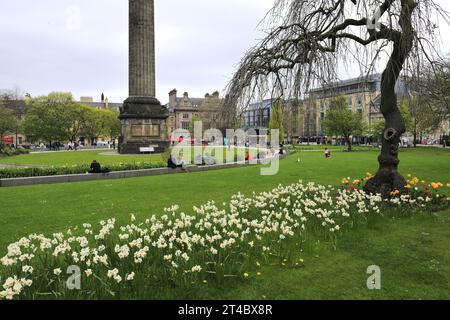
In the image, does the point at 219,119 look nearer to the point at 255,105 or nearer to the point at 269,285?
the point at 255,105

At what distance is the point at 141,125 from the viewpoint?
37250mm

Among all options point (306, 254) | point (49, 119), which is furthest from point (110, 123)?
point (306, 254)

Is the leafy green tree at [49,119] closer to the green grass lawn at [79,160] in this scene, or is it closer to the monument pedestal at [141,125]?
the green grass lawn at [79,160]

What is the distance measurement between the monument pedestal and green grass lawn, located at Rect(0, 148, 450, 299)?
73.4ft

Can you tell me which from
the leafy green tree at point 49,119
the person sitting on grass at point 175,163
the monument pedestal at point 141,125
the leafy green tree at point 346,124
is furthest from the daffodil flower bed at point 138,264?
the leafy green tree at point 49,119

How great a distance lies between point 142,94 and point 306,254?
111 ft

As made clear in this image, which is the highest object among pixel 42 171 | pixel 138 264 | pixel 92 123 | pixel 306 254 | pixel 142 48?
pixel 142 48

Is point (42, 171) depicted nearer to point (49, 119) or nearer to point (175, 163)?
point (175, 163)

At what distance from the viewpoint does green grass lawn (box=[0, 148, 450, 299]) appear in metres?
5.16

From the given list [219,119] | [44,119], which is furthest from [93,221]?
[44,119]
